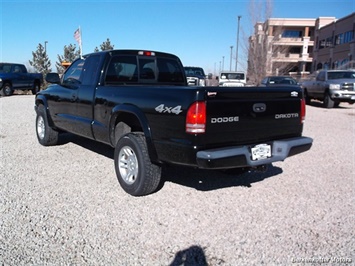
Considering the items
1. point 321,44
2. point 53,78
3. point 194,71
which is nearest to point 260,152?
point 53,78

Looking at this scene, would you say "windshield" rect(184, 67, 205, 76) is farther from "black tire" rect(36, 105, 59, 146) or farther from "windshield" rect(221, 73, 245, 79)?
"black tire" rect(36, 105, 59, 146)

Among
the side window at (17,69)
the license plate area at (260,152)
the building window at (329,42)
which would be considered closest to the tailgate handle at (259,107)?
the license plate area at (260,152)

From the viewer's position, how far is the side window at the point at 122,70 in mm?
5081

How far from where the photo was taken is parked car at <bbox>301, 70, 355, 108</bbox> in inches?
616

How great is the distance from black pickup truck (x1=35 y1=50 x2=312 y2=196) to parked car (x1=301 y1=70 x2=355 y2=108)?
506 inches

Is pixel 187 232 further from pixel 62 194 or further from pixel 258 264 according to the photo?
pixel 62 194

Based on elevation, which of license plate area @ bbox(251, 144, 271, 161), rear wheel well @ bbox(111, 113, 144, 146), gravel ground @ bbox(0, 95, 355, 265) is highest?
rear wheel well @ bbox(111, 113, 144, 146)

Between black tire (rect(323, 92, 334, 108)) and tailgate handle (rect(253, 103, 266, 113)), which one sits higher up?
tailgate handle (rect(253, 103, 266, 113))

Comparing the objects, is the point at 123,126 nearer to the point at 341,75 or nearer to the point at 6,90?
the point at 341,75

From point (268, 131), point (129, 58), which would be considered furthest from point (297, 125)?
point (129, 58)

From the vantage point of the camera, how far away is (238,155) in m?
3.54

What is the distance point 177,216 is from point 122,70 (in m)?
2.56

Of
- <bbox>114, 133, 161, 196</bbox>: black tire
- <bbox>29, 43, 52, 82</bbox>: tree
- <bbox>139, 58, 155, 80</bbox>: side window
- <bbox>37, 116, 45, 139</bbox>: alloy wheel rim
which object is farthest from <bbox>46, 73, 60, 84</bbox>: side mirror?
<bbox>29, 43, 52, 82</bbox>: tree

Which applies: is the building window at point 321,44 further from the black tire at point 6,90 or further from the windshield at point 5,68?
the black tire at point 6,90
